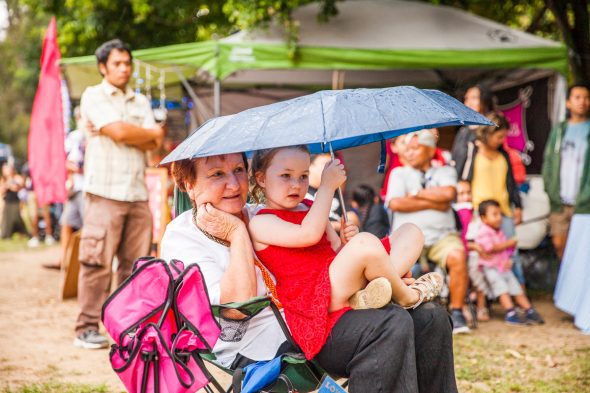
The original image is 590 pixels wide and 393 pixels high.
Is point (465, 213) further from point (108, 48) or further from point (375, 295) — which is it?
point (375, 295)

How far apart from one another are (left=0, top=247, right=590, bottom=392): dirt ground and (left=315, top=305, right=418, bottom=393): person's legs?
6.71 ft

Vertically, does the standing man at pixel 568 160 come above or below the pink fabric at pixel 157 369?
below

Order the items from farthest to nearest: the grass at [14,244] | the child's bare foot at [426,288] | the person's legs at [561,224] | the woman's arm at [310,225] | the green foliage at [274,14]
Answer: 1. the grass at [14,244]
2. the green foliage at [274,14]
3. the person's legs at [561,224]
4. the child's bare foot at [426,288]
5. the woman's arm at [310,225]

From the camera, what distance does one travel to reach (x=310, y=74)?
1105cm

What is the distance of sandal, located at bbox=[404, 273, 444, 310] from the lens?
10.6ft

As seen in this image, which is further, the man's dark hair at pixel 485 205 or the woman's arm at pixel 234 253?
the man's dark hair at pixel 485 205

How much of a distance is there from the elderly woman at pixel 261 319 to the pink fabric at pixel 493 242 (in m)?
3.58

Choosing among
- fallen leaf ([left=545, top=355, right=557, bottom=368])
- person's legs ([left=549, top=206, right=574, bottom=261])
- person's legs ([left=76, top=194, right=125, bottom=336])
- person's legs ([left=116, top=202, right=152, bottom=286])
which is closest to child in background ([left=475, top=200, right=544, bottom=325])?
person's legs ([left=549, top=206, right=574, bottom=261])

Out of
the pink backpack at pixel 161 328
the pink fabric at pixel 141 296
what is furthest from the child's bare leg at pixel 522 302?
the pink fabric at pixel 141 296

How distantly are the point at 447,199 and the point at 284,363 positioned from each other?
3.51m

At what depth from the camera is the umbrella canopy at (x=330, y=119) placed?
8.70 feet

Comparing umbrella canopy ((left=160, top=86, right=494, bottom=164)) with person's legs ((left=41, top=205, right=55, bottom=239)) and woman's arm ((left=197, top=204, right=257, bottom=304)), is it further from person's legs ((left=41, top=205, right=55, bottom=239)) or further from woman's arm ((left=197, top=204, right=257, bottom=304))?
person's legs ((left=41, top=205, right=55, bottom=239))

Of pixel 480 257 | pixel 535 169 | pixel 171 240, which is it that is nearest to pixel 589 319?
pixel 480 257

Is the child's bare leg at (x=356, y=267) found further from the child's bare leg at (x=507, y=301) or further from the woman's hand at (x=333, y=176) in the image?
the child's bare leg at (x=507, y=301)
